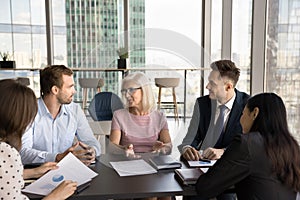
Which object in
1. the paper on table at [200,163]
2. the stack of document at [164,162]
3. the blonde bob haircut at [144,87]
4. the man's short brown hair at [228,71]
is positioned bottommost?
the paper on table at [200,163]

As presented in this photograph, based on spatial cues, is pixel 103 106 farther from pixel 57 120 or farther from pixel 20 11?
pixel 20 11

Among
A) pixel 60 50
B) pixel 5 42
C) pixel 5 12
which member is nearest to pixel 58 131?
pixel 60 50

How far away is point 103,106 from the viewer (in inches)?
99.4

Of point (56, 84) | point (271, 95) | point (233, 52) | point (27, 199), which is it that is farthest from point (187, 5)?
point (27, 199)

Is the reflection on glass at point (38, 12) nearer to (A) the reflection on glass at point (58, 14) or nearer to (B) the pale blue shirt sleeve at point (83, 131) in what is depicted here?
(A) the reflection on glass at point (58, 14)

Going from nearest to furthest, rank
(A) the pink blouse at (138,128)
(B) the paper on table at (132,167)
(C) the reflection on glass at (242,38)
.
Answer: (B) the paper on table at (132,167)
(A) the pink blouse at (138,128)
(C) the reflection on glass at (242,38)

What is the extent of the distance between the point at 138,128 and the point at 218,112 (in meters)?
0.53

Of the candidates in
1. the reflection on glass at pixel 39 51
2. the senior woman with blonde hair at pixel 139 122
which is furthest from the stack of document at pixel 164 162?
the reflection on glass at pixel 39 51

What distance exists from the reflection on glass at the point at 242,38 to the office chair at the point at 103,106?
1.28 meters

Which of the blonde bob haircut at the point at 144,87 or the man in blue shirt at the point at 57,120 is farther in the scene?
the blonde bob haircut at the point at 144,87

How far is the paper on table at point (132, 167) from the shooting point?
4.91ft

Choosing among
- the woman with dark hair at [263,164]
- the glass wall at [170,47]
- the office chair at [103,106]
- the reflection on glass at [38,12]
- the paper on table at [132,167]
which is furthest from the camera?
the reflection on glass at [38,12]

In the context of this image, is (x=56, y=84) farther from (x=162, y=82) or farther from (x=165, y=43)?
(x=162, y=82)

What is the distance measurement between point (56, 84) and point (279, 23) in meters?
1.69
